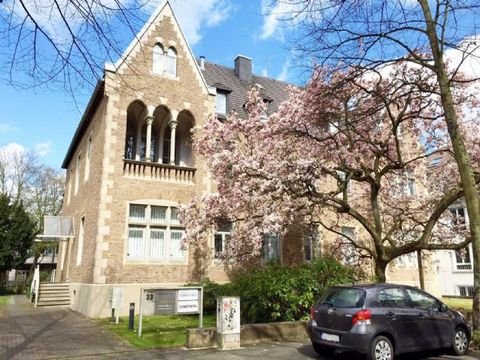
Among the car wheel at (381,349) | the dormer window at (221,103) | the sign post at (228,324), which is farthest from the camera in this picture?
the dormer window at (221,103)

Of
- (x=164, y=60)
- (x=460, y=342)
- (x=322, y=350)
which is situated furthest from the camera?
(x=164, y=60)

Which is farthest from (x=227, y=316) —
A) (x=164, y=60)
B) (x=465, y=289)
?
(x=465, y=289)

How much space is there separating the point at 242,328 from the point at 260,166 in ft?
18.0

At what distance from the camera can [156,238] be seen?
1819 centimetres

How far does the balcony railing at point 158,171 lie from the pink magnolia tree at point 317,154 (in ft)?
8.13

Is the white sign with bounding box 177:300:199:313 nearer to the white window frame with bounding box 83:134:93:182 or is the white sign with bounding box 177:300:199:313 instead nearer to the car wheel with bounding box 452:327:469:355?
the car wheel with bounding box 452:327:469:355

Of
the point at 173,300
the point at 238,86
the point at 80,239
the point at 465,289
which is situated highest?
the point at 238,86

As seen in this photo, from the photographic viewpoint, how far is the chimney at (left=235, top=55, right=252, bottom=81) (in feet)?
90.8

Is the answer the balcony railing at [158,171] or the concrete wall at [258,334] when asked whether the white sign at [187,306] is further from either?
the balcony railing at [158,171]

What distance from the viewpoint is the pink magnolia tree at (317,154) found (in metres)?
13.3

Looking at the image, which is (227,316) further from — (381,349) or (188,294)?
(381,349)

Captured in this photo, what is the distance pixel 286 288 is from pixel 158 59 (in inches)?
492

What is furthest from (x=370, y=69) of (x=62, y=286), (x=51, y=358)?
(x=62, y=286)

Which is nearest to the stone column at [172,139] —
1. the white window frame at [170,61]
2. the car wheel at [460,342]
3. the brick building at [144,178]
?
the brick building at [144,178]
